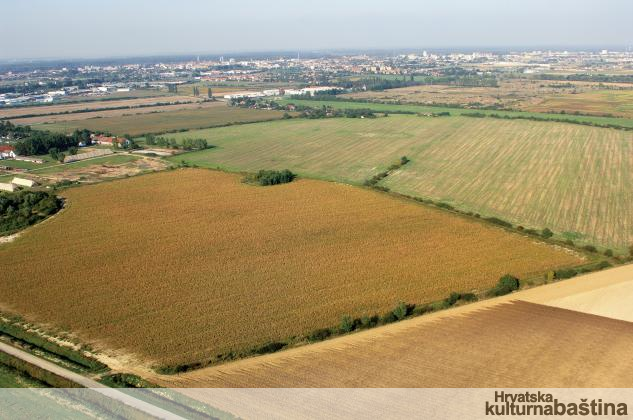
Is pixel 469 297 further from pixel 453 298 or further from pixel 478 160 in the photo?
pixel 478 160

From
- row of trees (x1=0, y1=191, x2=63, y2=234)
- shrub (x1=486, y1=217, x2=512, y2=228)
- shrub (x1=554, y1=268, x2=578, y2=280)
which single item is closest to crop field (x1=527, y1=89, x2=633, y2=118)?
shrub (x1=486, y1=217, x2=512, y2=228)

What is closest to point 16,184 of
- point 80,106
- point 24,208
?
point 24,208

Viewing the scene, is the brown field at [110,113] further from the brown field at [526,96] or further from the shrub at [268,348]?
the shrub at [268,348]

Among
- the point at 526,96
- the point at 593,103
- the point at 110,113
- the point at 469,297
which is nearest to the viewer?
the point at 469,297

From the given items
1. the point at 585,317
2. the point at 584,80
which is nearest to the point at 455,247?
the point at 585,317

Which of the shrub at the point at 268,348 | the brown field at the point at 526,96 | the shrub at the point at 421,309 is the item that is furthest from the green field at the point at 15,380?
the brown field at the point at 526,96

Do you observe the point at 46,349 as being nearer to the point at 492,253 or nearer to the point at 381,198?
the point at 492,253
